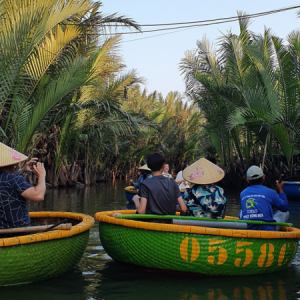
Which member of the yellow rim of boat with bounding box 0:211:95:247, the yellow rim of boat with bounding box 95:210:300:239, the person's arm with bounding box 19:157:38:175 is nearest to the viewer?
the yellow rim of boat with bounding box 0:211:95:247

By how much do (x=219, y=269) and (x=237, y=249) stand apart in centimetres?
32

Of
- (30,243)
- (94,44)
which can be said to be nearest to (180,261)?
(30,243)

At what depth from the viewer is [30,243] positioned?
499cm

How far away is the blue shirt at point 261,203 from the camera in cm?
594

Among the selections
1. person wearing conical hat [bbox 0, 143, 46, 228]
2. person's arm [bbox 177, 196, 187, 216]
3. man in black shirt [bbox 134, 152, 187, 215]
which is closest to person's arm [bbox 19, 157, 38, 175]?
person wearing conical hat [bbox 0, 143, 46, 228]

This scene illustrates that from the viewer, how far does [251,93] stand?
16391 mm

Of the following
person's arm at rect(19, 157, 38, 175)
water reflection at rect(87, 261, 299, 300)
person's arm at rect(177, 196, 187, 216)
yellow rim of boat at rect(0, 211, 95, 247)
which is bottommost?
water reflection at rect(87, 261, 299, 300)

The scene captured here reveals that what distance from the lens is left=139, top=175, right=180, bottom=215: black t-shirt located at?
5.80 meters

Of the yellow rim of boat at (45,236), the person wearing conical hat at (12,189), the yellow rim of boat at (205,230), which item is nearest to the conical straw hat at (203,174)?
the yellow rim of boat at (205,230)

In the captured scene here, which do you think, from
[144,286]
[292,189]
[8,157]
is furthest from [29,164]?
[292,189]

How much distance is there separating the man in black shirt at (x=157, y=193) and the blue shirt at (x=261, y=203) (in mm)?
845

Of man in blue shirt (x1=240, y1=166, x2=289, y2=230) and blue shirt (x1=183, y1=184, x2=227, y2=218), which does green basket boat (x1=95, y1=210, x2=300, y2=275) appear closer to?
man in blue shirt (x1=240, y1=166, x2=289, y2=230)

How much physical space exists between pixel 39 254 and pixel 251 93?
Result: 12.6 meters

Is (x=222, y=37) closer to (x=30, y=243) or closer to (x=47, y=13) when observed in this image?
(x=47, y=13)
